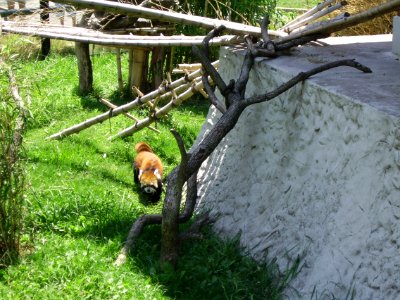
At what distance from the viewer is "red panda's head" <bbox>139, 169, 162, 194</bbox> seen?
7816 mm

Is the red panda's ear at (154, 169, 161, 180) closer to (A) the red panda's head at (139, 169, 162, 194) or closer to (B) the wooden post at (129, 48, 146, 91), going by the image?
(A) the red panda's head at (139, 169, 162, 194)

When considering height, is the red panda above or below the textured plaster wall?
below

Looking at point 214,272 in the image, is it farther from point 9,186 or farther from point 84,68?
point 84,68

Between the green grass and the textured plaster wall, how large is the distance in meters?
0.30

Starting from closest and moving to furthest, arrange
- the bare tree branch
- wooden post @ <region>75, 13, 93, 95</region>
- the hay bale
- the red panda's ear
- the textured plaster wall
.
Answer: the textured plaster wall < the bare tree branch < the red panda's ear < the hay bale < wooden post @ <region>75, 13, 93, 95</region>

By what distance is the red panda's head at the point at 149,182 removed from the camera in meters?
7.82

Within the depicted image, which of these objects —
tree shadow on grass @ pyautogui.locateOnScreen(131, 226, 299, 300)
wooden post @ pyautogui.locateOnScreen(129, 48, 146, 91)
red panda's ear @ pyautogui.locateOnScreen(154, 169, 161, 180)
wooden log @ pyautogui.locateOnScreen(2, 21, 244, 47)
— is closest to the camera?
tree shadow on grass @ pyautogui.locateOnScreen(131, 226, 299, 300)

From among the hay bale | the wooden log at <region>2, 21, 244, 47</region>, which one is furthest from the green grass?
A: the hay bale

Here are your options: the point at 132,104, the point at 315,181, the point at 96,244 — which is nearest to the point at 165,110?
the point at 132,104

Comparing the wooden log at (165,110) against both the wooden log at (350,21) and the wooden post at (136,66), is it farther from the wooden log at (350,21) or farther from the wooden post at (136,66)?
the wooden post at (136,66)

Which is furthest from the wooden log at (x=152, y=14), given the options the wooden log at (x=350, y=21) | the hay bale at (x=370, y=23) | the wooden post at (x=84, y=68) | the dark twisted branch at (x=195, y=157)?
the wooden post at (x=84, y=68)

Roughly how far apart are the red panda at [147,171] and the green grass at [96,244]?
0.50ft

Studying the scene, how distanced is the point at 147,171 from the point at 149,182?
211 millimetres

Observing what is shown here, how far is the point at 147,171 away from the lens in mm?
8000
